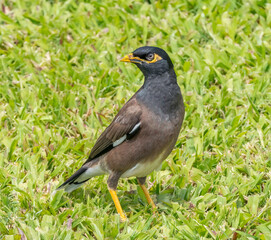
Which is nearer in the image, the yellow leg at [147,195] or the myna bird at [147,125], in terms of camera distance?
the myna bird at [147,125]

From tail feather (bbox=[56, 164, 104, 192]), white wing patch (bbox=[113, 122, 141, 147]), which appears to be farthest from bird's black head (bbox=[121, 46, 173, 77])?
tail feather (bbox=[56, 164, 104, 192])

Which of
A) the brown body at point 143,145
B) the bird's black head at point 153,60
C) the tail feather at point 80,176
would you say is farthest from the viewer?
the tail feather at point 80,176

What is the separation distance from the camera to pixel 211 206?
19.4 feet

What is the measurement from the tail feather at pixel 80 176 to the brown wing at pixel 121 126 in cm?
13

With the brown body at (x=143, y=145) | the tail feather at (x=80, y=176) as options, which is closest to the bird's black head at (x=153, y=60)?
the brown body at (x=143, y=145)

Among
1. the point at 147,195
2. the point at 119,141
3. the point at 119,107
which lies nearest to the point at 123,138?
the point at 119,141

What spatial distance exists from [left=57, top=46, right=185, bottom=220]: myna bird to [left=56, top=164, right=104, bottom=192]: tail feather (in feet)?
0.39

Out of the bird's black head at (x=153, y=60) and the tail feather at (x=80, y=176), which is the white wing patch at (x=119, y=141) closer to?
the tail feather at (x=80, y=176)

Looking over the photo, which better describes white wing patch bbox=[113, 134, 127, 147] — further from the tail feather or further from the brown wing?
the tail feather

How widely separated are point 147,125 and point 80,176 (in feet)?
3.11

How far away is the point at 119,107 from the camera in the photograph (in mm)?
7430

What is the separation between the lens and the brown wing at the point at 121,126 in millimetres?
5555

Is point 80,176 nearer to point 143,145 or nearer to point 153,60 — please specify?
point 143,145

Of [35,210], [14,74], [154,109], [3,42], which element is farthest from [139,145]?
[3,42]
